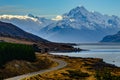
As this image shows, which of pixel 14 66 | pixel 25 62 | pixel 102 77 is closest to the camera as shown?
pixel 102 77

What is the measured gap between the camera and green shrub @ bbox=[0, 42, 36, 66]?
125875 millimetres

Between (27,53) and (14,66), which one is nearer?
(14,66)

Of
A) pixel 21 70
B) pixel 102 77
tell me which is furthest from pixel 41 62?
pixel 102 77

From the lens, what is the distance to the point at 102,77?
273ft

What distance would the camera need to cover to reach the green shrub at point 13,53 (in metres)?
126

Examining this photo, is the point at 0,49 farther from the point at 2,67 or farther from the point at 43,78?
the point at 43,78

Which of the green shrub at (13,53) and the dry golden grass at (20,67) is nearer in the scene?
the dry golden grass at (20,67)

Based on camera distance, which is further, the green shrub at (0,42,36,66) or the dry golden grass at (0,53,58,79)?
the green shrub at (0,42,36,66)

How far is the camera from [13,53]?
135000mm

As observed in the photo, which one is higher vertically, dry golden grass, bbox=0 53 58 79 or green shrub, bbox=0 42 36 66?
green shrub, bbox=0 42 36 66

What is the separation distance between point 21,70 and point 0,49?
1025cm

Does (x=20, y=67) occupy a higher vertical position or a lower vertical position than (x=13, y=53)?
lower

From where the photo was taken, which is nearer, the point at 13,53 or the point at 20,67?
the point at 20,67

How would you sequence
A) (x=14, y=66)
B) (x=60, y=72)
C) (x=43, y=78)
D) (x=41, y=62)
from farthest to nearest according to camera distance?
(x=41, y=62), (x=14, y=66), (x=60, y=72), (x=43, y=78)
